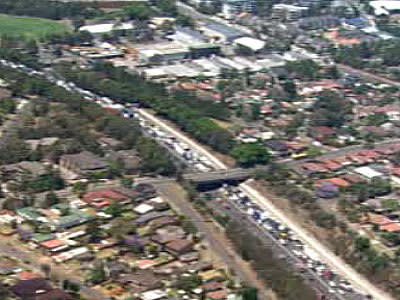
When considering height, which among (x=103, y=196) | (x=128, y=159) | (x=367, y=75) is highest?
(x=103, y=196)

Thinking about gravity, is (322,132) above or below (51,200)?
below

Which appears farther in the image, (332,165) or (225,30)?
(225,30)

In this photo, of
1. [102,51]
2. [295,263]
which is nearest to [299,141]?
[295,263]

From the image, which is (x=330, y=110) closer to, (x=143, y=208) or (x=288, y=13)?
(x=143, y=208)

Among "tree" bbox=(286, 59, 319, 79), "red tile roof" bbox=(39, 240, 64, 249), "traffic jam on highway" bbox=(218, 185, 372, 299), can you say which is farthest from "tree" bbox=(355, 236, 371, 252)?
"tree" bbox=(286, 59, 319, 79)

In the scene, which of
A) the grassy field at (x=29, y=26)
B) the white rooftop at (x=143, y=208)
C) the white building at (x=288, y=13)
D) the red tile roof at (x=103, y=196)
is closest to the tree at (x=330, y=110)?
the white rooftop at (x=143, y=208)

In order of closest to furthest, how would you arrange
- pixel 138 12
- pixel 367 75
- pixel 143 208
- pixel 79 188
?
pixel 143 208 < pixel 79 188 < pixel 367 75 < pixel 138 12

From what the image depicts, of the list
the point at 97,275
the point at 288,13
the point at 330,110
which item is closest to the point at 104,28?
the point at 288,13
